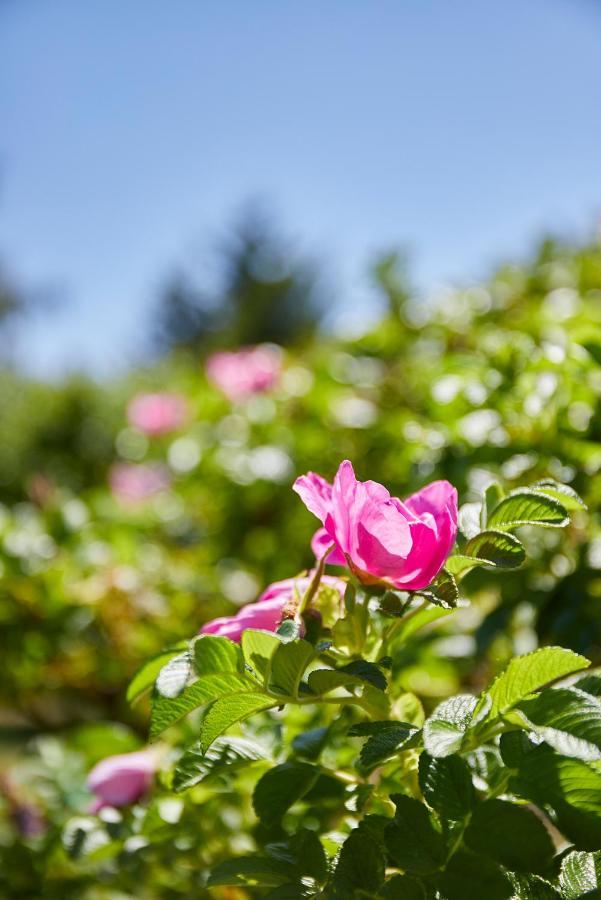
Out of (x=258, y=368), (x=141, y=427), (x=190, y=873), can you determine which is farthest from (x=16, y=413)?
(x=190, y=873)

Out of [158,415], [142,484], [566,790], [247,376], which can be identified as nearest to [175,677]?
[566,790]

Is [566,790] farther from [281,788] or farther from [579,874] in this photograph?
[281,788]

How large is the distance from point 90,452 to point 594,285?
19.4 feet

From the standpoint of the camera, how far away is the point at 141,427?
2609 mm

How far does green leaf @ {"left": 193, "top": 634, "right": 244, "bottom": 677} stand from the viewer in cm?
51

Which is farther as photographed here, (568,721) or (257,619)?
(257,619)

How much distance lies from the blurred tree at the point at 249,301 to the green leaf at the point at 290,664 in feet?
73.0

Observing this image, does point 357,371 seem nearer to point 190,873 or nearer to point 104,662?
point 104,662

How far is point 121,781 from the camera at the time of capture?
0.88 metres

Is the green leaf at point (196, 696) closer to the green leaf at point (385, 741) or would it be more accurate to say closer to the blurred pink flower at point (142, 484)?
the green leaf at point (385, 741)

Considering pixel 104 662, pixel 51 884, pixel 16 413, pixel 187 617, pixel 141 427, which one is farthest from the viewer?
pixel 16 413

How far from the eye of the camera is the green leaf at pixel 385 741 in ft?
1.65

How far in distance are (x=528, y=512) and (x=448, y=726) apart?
6.6 inches

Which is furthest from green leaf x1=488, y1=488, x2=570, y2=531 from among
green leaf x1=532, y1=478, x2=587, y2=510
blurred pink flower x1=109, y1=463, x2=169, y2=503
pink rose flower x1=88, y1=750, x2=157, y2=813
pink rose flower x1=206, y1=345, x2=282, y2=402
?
blurred pink flower x1=109, y1=463, x2=169, y2=503
